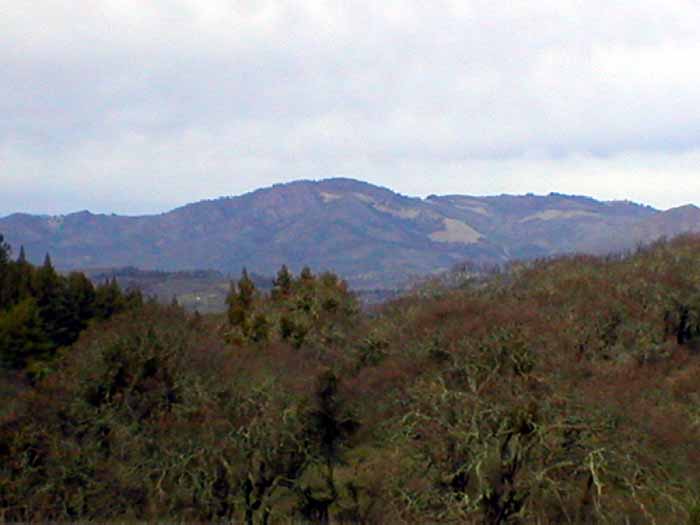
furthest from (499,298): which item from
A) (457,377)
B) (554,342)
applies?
(457,377)

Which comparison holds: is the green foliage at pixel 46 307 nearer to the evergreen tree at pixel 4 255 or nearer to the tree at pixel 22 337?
the tree at pixel 22 337

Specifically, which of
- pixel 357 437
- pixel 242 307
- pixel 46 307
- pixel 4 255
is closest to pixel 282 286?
pixel 242 307

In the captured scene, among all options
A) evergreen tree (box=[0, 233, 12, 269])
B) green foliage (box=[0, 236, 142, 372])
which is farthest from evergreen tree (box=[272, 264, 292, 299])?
evergreen tree (box=[0, 233, 12, 269])

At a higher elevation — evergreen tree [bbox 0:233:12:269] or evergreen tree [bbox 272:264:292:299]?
evergreen tree [bbox 0:233:12:269]

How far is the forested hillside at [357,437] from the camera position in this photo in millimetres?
20734

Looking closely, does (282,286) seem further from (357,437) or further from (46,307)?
(357,437)

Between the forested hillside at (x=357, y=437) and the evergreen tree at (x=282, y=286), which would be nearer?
the forested hillside at (x=357, y=437)

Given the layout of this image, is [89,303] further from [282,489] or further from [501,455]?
[501,455]

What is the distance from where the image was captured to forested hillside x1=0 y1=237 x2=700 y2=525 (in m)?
20.7

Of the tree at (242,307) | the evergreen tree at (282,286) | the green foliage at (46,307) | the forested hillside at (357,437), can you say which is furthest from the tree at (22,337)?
the evergreen tree at (282,286)

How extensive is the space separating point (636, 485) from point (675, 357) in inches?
1146

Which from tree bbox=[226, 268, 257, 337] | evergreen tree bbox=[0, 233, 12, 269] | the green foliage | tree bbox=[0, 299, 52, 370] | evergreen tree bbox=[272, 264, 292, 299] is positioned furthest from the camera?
evergreen tree bbox=[0, 233, 12, 269]

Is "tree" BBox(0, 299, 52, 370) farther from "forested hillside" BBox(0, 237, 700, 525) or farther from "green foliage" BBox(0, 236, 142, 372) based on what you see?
"forested hillside" BBox(0, 237, 700, 525)

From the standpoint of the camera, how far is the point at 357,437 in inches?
1222
